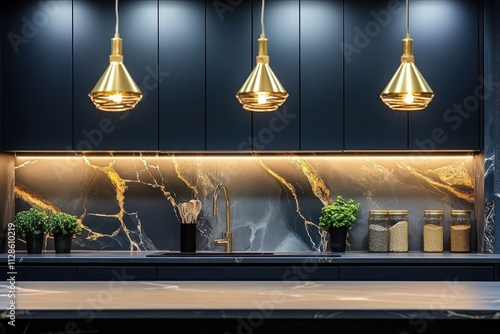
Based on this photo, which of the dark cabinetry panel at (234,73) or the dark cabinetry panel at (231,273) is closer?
the dark cabinetry panel at (231,273)

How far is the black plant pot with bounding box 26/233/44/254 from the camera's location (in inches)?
190

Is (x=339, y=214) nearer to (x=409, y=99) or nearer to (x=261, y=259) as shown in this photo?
(x=261, y=259)

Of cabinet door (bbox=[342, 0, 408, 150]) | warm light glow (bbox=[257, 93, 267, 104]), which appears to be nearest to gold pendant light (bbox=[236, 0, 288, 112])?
warm light glow (bbox=[257, 93, 267, 104])

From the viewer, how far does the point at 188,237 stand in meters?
4.92

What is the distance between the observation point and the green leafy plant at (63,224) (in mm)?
4823

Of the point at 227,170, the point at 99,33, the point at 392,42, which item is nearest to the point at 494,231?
the point at 392,42

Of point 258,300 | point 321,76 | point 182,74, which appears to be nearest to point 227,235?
point 182,74

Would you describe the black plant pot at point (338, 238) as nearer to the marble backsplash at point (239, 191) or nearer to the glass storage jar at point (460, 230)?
the marble backsplash at point (239, 191)

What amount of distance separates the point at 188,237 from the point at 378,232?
47.2 inches

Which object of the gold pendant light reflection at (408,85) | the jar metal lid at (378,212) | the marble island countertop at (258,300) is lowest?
the marble island countertop at (258,300)

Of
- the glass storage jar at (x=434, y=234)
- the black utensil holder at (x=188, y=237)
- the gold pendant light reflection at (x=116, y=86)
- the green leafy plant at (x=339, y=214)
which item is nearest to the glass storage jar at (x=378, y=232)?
the green leafy plant at (x=339, y=214)

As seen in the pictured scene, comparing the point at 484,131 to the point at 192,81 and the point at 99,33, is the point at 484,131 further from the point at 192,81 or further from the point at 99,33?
the point at 99,33

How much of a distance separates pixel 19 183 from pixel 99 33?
1.17 meters

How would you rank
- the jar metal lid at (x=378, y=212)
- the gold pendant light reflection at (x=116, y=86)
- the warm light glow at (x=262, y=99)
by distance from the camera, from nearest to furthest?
the gold pendant light reflection at (x=116, y=86)
the warm light glow at (x=262, y=99)
the jar metal lid at (x=378, y=212)
